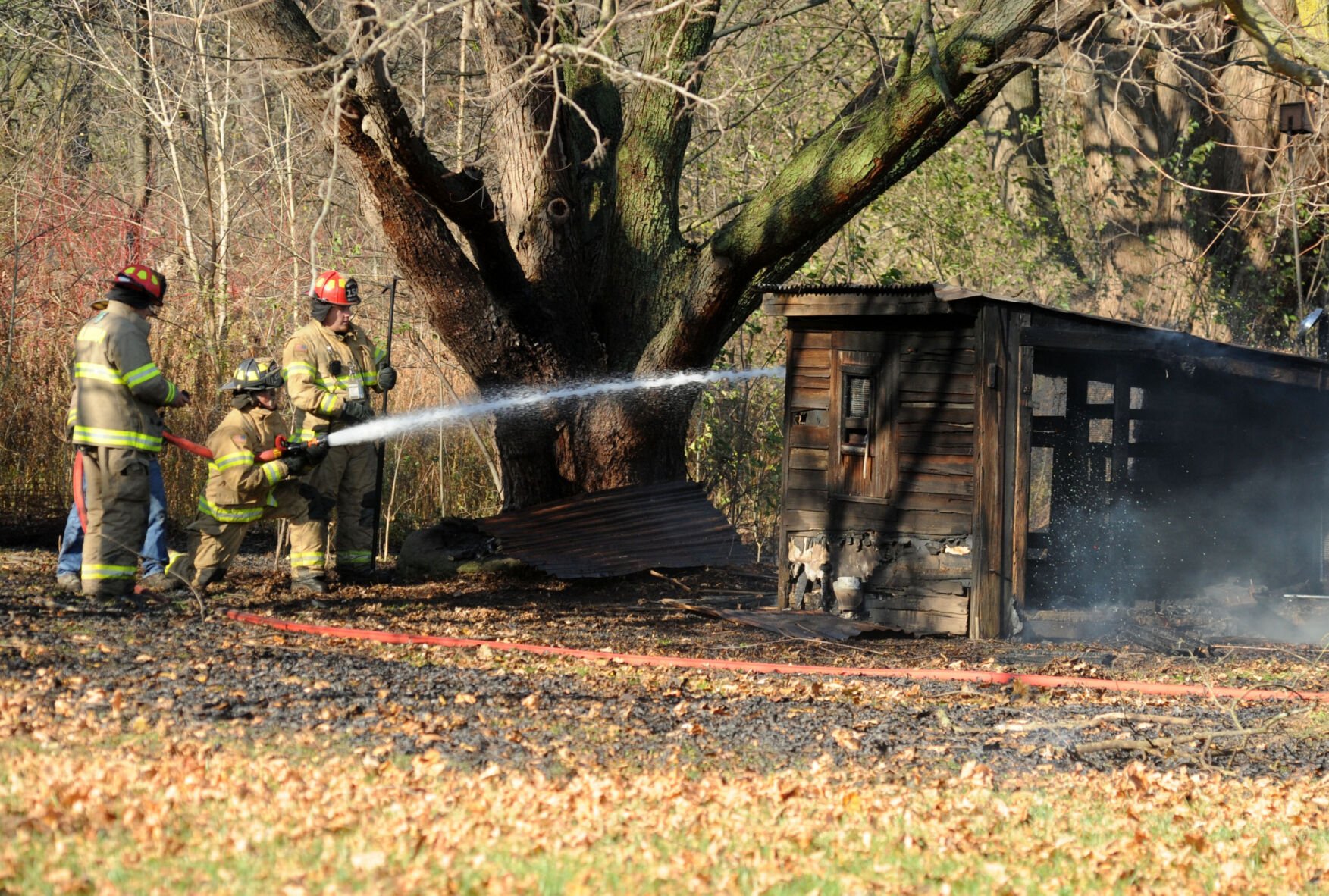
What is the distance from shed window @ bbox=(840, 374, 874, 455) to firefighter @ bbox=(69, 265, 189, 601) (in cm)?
452

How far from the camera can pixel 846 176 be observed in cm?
1018

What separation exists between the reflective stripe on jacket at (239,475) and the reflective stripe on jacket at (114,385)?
3.29ft

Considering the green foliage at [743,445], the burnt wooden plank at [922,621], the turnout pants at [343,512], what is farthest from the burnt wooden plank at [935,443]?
the green foliage at [743,445]

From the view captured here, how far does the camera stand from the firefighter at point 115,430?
A: 8.09 m

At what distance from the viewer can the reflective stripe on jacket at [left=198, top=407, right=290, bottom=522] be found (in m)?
9.23

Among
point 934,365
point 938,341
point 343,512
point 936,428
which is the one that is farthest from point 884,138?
point 343,512

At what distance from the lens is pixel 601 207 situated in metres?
11.6

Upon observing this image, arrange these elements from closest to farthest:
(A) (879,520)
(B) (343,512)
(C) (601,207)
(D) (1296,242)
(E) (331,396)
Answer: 1. (E) (331,396)
2. (A) (879,520)
3. (B) (343,512)
4. (C) (601,207)
5. (D) (1296,242)

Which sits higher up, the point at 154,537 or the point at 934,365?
the point at 934,365

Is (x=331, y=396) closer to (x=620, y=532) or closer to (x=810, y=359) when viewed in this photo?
(x=620, y=532)

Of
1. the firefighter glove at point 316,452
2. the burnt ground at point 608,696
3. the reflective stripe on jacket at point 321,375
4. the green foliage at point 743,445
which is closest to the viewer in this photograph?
the burnt ground at point 608,696

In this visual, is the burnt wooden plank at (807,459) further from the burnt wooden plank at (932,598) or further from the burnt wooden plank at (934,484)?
the burnt wooden plank at (932,598)

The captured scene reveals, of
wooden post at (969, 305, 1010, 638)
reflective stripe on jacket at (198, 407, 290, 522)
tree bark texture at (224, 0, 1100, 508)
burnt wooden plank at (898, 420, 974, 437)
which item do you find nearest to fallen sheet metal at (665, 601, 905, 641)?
wooden post at (969, 305, 1010, 638)

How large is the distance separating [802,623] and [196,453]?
4.07 m
